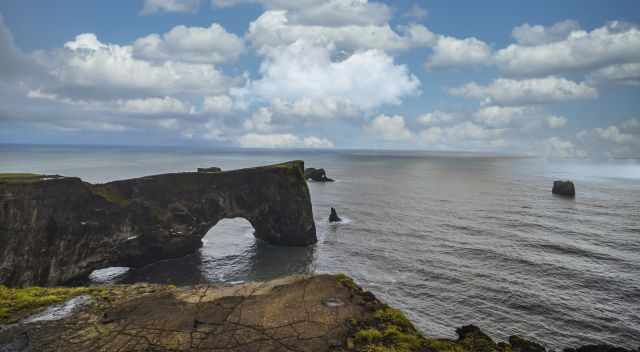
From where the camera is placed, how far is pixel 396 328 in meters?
15.0

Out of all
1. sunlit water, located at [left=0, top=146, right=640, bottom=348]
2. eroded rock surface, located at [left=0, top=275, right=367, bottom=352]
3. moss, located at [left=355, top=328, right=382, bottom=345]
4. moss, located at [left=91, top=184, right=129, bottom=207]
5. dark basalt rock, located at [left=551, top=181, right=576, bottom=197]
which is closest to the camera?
moss, located at [left=355, top=328, right=382, bottom=345]

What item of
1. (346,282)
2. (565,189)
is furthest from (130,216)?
(565,189)

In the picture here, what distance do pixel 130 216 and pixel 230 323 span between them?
30.7 metres

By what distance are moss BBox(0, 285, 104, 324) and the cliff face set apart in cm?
1528

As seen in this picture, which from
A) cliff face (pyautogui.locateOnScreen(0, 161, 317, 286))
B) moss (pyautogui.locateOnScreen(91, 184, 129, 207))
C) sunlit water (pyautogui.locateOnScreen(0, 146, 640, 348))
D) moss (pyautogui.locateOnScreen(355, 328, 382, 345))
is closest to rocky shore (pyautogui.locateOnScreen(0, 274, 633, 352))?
moss (pyautogui.locateOnScreen(355, 328, 382, 345))

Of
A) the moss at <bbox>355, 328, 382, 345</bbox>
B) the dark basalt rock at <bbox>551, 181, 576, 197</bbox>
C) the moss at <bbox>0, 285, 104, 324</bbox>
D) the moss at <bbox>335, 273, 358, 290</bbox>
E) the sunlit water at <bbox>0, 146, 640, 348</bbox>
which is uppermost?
the dark basalt rock at <bbox>551, 181, 576, 197</bbox>

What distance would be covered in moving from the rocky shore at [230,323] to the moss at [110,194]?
69.4ft

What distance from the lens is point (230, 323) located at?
15.6 metres

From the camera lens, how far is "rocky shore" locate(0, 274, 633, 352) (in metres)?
14.1

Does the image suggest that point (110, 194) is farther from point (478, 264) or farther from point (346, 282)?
point (478, 264)

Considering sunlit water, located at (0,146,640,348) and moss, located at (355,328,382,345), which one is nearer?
moss, located at (355,328,382,345)

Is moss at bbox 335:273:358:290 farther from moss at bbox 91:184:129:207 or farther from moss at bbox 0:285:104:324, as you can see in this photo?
moss at bbox 91:184:129:207

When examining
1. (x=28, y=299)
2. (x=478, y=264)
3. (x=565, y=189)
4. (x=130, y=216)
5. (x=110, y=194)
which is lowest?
(x=478, y=264)

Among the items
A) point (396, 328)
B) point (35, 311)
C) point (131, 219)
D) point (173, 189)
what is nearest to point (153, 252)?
point (131, 219)
